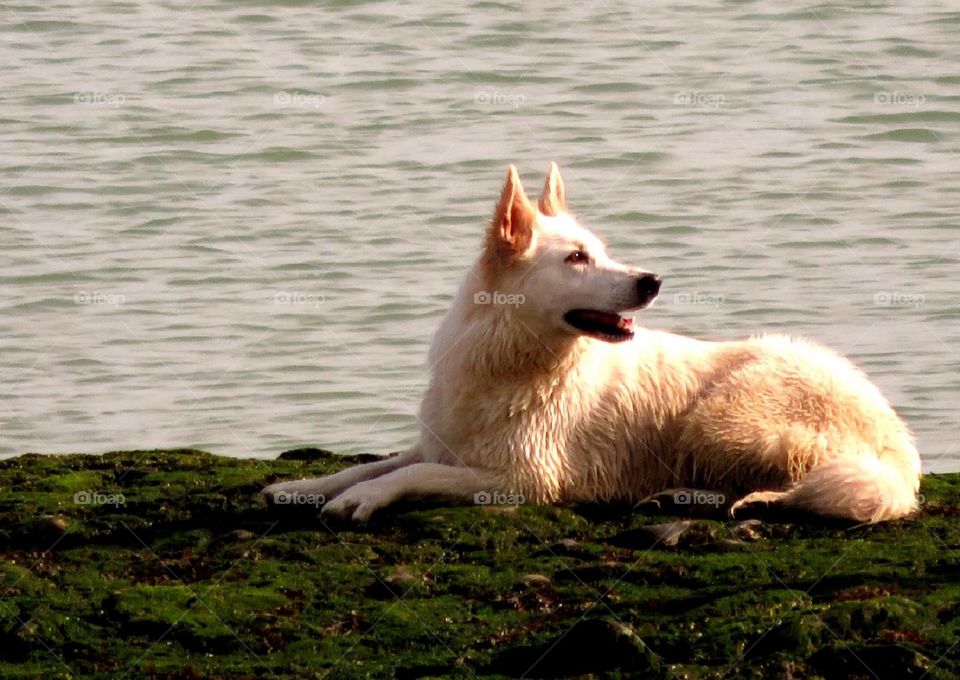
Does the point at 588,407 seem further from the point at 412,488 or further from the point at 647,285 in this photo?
the point at 412,488

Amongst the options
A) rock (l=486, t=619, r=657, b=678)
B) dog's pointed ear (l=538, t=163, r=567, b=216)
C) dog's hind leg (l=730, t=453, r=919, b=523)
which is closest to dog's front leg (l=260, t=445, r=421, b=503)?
dog's pointed ear (l=538, t=163, r=567, b=216)

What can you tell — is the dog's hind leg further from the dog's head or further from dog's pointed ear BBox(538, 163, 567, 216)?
dog's pointed ear BBox(538, 163, 567, 216)

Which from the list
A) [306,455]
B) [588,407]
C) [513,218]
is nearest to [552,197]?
[513,218]

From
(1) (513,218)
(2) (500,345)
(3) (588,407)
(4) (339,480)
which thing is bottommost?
(4) (339,480)

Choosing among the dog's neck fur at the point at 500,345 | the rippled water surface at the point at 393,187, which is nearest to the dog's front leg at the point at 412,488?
the dog's neck fur at the point at 500,345

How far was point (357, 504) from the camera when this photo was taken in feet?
28.2

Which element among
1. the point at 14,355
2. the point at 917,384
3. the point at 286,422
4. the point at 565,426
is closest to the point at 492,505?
the point at 565,426

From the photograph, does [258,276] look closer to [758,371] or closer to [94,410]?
[94,410]

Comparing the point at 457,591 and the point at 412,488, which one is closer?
the point at 457,591

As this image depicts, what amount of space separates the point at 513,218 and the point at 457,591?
2226 millimetres

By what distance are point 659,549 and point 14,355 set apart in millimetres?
9721

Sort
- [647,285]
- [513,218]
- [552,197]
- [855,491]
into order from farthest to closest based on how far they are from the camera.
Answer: [552,197] → [513,218] → [647,285] → [855,491]

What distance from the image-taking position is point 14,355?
16.4 meters

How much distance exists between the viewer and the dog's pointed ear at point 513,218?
894cm
